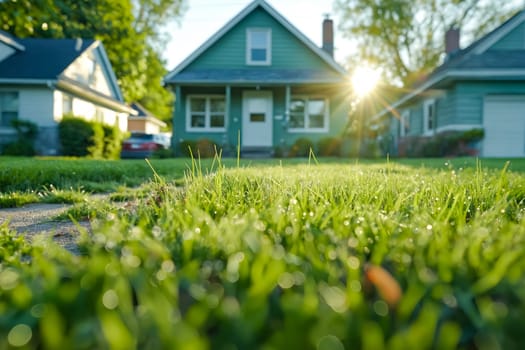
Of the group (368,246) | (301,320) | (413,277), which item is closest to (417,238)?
(368,246)

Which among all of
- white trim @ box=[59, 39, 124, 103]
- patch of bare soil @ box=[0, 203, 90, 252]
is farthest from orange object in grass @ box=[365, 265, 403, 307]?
white trim @ box=[59, 39, 124, 103]

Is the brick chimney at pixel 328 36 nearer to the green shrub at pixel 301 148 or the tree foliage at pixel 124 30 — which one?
the green shrub at pixel 301 148

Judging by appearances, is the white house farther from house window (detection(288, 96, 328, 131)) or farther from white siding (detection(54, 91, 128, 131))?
house window (detection(288, 96, 328, 131))

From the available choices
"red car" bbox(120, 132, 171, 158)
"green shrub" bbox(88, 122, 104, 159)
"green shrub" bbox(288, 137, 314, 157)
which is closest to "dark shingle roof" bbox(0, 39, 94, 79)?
"green shrub" bbox(88, 122, 104, 159)

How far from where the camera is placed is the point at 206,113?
663 inches

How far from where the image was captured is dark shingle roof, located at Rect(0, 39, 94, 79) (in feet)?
54.9

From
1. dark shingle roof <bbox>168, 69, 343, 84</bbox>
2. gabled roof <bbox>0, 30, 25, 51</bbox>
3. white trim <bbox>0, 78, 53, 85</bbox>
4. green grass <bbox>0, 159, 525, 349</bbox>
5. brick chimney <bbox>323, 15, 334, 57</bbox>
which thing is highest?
brick chimney <bbox>323, 15, 334, 57</bbox>

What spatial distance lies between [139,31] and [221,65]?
62.1ft

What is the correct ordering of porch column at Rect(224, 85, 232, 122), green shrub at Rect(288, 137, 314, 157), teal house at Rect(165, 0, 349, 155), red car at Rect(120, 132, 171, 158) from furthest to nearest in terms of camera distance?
red car at Rect(120, 132, 171, 158) → teal house at Rect(165, 0, 349, 155) → porch column at Rect(224, 85, 232, 122) → green shrub at Rect(288, 137, 314, 157)

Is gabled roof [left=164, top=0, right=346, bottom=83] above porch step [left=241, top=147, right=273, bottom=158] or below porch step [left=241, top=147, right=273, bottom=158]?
above

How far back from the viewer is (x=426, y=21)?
31.6 metres

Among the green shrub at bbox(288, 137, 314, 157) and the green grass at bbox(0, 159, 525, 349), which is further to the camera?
the green shrub at bbox(288, 137, 314, 157)

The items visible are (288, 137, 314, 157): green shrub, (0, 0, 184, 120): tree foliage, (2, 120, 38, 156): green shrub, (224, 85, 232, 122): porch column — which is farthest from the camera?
(0, 0, 184, 120): tree foliage

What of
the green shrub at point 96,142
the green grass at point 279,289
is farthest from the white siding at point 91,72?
the green grass at point 279,289
